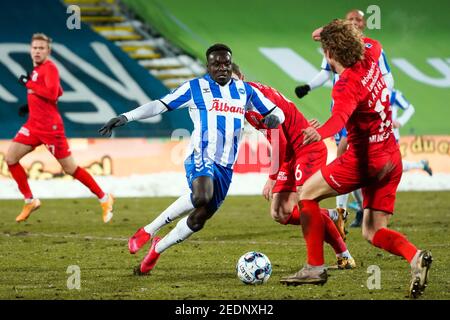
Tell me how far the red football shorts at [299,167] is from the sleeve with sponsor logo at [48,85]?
4.49 m

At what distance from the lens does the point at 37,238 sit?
35.1 feet

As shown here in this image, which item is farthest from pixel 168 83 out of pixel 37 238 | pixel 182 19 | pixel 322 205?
pixel 37 238

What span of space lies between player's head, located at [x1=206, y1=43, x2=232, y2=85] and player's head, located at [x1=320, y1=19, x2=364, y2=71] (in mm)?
1340

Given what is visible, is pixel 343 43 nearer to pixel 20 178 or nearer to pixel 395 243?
pixel 395 243

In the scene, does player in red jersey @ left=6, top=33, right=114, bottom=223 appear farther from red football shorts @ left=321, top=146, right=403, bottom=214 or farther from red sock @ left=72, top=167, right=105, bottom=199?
red football shorts @ left=321, top=146, right=403, bottom=214

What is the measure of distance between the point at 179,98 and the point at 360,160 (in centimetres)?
182

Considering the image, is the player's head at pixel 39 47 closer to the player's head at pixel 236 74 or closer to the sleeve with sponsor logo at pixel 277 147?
the player's head at pixel 236 74

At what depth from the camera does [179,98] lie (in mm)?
7863

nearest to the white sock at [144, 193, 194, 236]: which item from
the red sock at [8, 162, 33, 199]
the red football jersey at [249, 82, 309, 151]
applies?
the red football jersey at [249, 82, 309, 151]

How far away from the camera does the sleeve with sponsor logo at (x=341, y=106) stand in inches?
248

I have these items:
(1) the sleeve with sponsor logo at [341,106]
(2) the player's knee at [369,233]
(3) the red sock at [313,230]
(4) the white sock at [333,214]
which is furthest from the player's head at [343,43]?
(4) the white sock at [333,214]

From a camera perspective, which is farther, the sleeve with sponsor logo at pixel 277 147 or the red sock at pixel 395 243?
the sleeve with sponsor logo at pixel 277 147

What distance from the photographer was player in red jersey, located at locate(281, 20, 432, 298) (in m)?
6.57

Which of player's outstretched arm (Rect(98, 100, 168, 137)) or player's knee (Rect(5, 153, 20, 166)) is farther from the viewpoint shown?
player's knee (Rect(5, 153, 20, 166))
